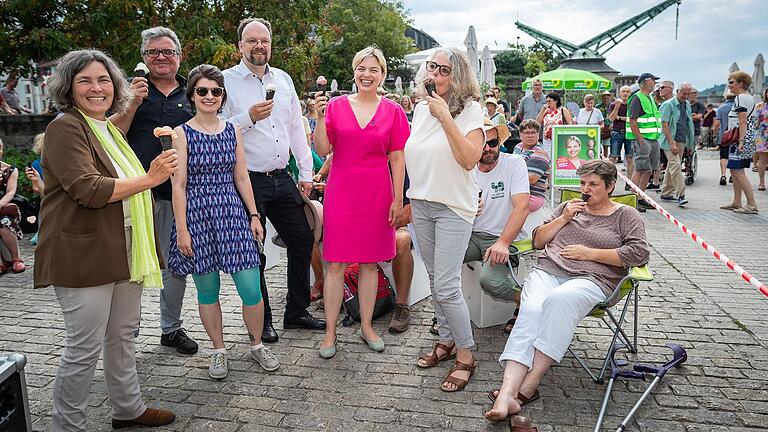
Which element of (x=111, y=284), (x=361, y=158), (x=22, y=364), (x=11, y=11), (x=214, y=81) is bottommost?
(x=22, y=364)

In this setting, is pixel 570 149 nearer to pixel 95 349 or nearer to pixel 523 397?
pixel 523 397

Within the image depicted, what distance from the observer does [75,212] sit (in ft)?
8.73

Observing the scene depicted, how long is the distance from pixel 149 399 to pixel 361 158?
1.98 m

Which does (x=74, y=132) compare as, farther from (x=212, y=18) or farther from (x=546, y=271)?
(x=212, y=18)

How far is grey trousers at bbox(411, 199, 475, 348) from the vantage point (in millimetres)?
3598

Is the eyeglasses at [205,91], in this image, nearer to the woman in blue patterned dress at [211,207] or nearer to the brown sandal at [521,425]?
the woman in blue patterned dress at [211,207]

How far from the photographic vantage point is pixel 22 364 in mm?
2416

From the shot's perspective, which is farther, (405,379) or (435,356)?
(435,356)

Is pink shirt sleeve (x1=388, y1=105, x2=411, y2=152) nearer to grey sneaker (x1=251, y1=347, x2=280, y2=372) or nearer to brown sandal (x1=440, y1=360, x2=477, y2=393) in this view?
brown sandal (x1=440, y1=360, x2=477, y2=393)

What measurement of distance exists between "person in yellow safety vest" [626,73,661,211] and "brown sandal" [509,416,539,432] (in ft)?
23.1

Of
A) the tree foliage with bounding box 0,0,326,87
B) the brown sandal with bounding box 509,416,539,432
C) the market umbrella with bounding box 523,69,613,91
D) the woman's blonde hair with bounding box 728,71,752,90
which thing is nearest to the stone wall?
the tree foliage with bounding box 0,0,326,87

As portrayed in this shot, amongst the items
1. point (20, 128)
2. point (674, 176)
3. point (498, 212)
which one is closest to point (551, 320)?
point (498, 212)

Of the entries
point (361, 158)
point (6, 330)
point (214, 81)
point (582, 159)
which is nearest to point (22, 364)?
point (214, 81)

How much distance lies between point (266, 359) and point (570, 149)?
6911 mm
